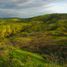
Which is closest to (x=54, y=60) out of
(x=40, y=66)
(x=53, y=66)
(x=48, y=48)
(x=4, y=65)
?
(x=53, y=66)

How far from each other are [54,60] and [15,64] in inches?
154

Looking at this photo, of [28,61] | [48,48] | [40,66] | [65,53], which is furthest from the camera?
[48,48]

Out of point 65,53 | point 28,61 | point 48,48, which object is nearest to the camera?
point 28,61

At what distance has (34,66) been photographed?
2028cm

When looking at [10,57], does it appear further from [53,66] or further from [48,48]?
[48,48]

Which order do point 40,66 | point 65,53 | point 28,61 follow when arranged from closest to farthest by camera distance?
point 40,66, point 28,61, point 65,53

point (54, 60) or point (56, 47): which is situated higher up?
point (54, 60)

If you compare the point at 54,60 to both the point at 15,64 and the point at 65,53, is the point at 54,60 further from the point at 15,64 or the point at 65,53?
the point at 65,53

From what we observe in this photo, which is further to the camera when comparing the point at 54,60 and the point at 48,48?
the point at 48,48

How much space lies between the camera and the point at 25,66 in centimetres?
2105

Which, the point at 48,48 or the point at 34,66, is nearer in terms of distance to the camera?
the point at 34,66

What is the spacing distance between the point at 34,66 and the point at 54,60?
123 inches

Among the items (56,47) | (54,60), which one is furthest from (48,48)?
(54,60)

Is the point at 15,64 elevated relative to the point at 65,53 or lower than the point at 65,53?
elevated
